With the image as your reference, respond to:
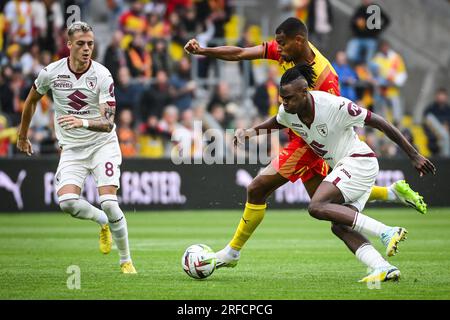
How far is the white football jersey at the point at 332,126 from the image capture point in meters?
9.63

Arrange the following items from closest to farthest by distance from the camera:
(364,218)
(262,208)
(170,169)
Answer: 1. (364,218)
2. (262,208)
3. (170,169)

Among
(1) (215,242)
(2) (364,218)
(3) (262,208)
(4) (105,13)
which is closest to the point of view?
(2) (364,218)

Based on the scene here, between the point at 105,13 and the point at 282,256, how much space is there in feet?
43.4

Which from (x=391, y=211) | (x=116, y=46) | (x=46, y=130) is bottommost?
(x=391, y=211)

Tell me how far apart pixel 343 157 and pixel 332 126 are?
359 mm

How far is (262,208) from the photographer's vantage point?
10516 mm

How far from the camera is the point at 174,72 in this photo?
22812 millimetres

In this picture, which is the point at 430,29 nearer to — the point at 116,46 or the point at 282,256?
the point at 116,46

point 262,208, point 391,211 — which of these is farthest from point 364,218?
point 391,211

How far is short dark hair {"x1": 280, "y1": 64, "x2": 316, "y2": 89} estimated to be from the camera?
951cm

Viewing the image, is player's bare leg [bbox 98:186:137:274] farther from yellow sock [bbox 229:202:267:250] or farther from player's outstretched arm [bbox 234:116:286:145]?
player's outstretched arm [bbox 234:116:286:145]

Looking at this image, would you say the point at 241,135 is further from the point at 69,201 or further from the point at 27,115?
the point at 27,115

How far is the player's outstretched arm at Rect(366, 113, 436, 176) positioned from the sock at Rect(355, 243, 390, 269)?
903 mm
